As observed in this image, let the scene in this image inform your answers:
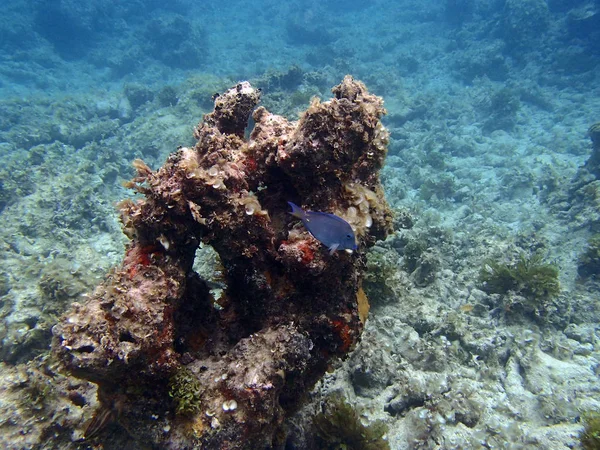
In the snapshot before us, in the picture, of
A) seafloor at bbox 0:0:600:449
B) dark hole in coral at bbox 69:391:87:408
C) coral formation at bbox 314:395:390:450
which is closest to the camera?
dark hole in coral at bbox 69:391:87:408

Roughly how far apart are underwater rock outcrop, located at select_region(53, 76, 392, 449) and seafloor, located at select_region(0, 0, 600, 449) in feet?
3.27

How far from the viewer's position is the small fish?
2418 millimetres

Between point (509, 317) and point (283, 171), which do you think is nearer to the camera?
point (283, 171)

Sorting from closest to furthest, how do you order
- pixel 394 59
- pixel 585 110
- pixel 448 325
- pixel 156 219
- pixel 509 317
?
pixel 156 219
pixel 448 325
pixel 509 317
pixel 585 110
pixel 394 59

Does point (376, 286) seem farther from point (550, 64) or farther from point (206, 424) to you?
point (550, 64)

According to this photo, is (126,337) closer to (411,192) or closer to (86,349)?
(86,349)

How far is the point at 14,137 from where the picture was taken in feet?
A: 50.5

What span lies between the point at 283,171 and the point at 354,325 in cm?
174

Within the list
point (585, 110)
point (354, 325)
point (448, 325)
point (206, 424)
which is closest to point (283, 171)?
point (354, 325)

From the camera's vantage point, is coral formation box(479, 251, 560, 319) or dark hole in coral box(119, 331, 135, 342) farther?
coral formation box(479, 251, 560, 319)

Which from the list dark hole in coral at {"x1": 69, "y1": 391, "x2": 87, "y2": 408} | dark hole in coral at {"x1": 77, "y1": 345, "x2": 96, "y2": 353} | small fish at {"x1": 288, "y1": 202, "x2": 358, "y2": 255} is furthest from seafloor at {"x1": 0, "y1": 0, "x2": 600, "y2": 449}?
small fish at {"x1": 288, "y1": 202, "x2": 358, "y2": 255}

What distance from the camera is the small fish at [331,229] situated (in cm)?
242

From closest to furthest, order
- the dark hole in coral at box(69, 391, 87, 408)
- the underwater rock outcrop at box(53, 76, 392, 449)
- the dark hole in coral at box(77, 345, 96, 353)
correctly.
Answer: the dark hole in coral at box(77, 345, 96, 353) → the underwater rock outcrop at box(53, 76, 392, 449) → the dark hole in coral at box(69, 391, 87, 408)

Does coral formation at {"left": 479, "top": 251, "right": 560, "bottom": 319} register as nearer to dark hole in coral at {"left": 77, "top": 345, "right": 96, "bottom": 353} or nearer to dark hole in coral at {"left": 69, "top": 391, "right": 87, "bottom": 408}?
dark hole in coral at {"left": 77, "top": 345, "right": 96, "bottom": 353}
